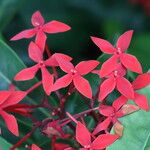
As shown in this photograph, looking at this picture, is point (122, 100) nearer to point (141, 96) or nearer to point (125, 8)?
point (141, 96)

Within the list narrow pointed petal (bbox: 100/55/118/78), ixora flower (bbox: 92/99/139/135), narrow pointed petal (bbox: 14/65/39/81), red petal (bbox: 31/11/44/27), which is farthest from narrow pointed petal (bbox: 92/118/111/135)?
red petal (bbox: 31/11/44/27)

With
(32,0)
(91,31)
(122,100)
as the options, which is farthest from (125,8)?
(122,100)

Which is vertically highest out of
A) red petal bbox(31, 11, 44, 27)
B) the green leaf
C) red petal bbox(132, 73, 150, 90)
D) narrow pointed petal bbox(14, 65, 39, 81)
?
red petal bbox(31, 11, 44, 27)

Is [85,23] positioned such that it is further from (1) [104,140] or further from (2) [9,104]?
(1) [104,140]

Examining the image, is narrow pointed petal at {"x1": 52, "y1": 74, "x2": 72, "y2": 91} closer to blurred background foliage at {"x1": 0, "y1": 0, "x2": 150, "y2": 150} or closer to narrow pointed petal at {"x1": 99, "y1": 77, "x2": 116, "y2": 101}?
narrow pointed petal at {"x1": 99, "y1": 77, "x2": 116, "y2": 101}

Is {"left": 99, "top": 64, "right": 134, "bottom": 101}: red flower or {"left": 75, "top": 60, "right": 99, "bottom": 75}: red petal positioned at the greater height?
{"left": 75, "top": 60, "right": 99, "bottom": 75}: red petal

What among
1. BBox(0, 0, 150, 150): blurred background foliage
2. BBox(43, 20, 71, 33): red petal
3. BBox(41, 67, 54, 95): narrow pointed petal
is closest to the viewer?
BBox(41, 67, 54, 95): narrow pointed petal
